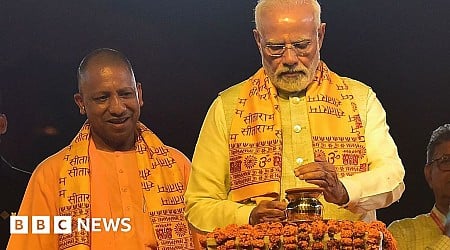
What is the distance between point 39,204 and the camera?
12.6 ft

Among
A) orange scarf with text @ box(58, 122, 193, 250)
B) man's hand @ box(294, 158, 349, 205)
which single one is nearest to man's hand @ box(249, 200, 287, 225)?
man's hand @ box(294, 158, 349, 205)

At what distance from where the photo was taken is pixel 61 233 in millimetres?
3775

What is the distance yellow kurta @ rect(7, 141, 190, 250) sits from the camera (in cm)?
376

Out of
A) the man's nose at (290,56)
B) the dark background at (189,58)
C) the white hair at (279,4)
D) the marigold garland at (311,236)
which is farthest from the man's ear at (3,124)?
the marigold garland at (311,236)

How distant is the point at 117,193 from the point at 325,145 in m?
1.03

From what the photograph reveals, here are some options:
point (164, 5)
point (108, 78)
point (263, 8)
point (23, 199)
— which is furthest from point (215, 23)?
point (23, 199)

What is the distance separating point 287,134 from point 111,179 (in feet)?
3.10

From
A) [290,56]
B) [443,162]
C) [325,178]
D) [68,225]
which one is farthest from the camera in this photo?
[443,162]

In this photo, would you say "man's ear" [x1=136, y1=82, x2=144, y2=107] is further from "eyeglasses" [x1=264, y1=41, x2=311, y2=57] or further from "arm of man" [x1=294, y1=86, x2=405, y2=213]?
"arm of man" [x1=294, y1=86, x2=405, y2=213]

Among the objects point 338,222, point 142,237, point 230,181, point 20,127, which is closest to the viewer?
point 338,222

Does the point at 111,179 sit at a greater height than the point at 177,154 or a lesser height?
lesser

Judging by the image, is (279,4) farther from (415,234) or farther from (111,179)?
(415,234)

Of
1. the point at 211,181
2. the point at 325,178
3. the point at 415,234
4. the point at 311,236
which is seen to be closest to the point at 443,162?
the point at 415,234

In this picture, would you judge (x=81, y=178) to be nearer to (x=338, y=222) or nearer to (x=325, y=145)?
(x=325, y=145)
